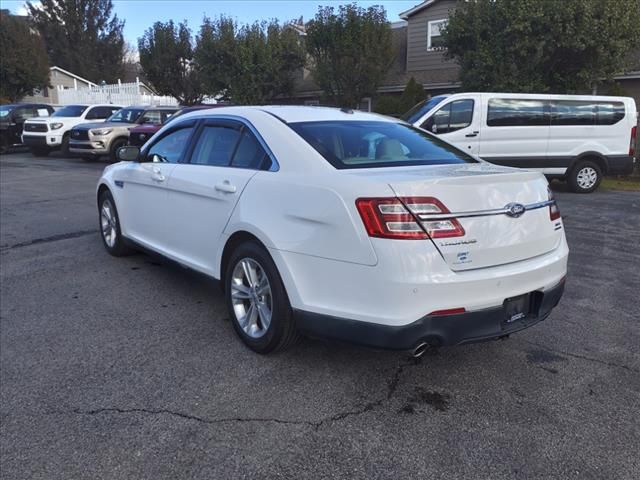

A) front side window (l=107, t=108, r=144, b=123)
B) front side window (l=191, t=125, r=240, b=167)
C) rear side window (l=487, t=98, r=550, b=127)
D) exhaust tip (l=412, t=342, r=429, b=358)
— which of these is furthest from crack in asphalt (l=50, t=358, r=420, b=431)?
front side window (l=107, t=108, r=144, b=123)

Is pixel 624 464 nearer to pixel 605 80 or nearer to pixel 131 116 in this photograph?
pixel 605 80

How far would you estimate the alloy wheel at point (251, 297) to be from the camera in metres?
3.51

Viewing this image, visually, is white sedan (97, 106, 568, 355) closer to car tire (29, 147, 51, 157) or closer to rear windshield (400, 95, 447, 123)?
rear windshield (400, 95, 447, 123)

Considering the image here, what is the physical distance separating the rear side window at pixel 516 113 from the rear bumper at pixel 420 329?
29.1ft

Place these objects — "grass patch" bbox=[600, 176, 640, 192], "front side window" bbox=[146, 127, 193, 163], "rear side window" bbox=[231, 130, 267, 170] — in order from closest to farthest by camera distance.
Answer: "rear side window" bbox=[231, 130, 267, 170], "front side window" bbox=[146, 127, 193, 163], "grass patch" bbox=[600, 176, 640, 192]

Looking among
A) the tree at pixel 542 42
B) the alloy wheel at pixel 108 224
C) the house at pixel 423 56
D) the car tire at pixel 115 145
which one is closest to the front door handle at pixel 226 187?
the alloy wheel at pixel 108 224

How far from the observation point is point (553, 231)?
3348 millimetres

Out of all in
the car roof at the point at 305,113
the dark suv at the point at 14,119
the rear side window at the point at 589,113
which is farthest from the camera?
the dark suv at the point at 14,119

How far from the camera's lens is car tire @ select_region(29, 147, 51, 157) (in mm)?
19177

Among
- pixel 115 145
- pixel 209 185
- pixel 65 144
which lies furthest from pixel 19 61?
pixel 209 185

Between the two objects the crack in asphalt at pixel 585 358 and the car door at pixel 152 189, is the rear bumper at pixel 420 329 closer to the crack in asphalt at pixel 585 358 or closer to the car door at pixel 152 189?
the crack in asphalt at pixel 585 358

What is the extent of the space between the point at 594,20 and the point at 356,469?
13.8 metres

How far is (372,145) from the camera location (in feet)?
12.1

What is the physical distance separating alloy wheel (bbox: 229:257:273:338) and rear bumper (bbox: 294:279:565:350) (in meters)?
0.44
